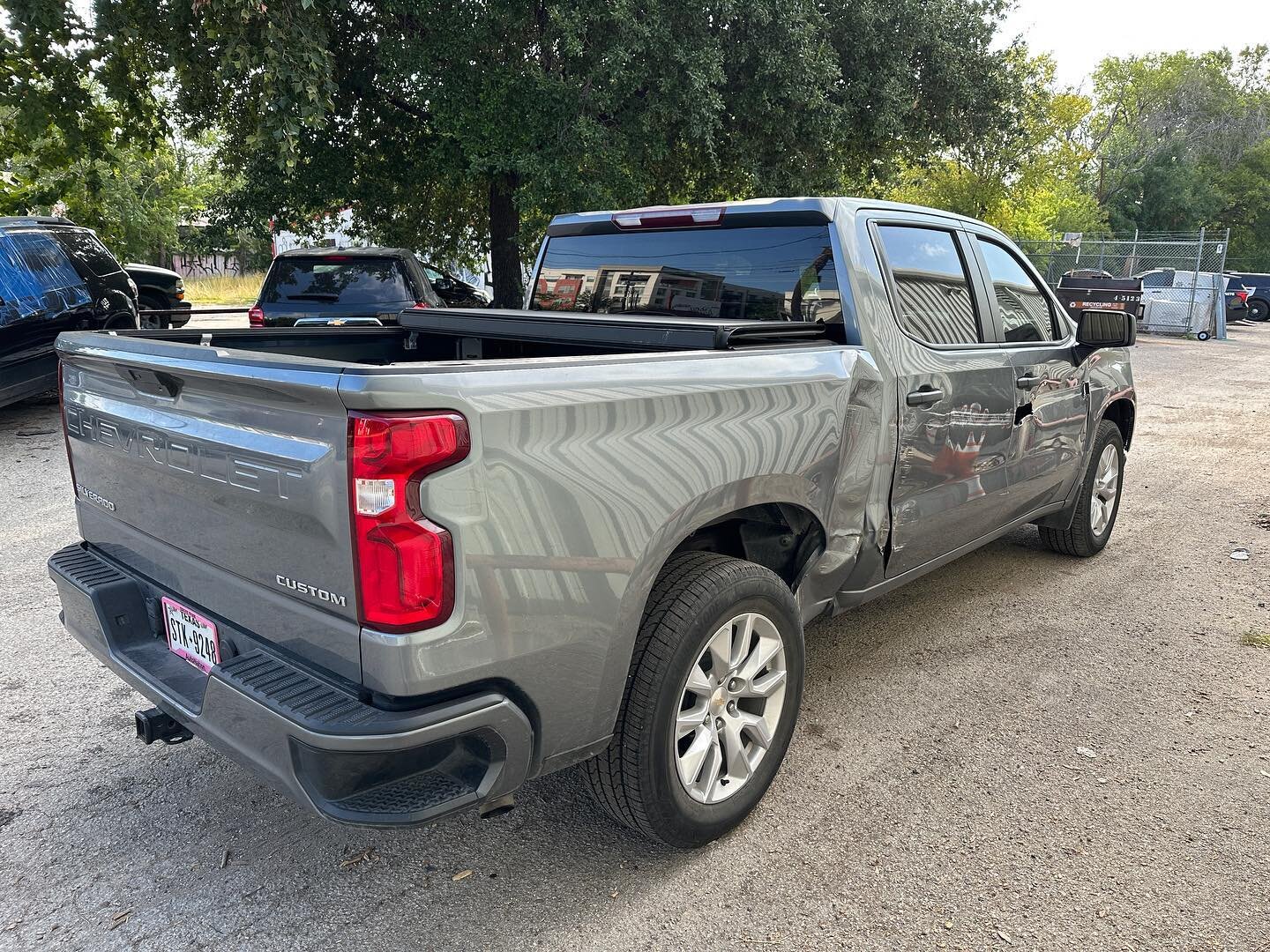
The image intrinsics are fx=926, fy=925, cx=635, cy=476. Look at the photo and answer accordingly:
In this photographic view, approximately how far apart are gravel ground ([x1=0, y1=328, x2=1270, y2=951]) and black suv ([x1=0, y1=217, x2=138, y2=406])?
5121 millimetres

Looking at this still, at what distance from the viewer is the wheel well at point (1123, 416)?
545 cm

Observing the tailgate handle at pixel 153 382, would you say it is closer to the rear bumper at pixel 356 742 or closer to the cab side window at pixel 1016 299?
the rear bumper at pixel 356 742

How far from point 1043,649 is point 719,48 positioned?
9953 millimetres

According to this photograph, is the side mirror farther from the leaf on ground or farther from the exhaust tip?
the leaf on ground

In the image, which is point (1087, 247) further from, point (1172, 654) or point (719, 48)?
point (1172, 654)

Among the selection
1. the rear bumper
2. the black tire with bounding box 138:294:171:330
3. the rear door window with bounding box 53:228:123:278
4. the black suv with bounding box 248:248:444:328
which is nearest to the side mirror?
the rear bumper

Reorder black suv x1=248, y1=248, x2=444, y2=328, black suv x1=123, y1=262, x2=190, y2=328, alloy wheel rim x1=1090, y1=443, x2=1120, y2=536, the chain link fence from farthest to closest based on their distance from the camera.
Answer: the chain link fence → black suv x1=123, y1=262, x2=190, y2=328 → black suv x1=248, y1=248, x2=444, y2=328 → alloy wheel rim x1=1090, y1=443, x2=1120, y2=536

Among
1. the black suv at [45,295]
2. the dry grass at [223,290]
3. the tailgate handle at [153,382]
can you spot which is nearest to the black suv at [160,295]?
the black suv at [45,295]

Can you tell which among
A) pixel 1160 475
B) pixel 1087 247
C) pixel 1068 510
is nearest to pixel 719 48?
pixel 1160 475

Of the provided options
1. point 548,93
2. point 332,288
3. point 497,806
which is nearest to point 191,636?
point 497,806

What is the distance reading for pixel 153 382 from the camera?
2443mm

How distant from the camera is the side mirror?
15.0 feet

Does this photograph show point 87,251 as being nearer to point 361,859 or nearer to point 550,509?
point 361,859

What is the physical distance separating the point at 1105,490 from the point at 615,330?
3788mm
